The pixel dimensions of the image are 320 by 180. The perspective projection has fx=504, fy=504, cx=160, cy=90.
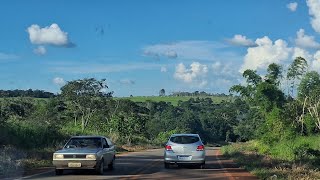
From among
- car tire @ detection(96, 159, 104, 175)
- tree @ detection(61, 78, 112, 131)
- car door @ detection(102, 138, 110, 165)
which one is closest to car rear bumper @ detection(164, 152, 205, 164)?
car door @ detection(102, 138, 110, 165)

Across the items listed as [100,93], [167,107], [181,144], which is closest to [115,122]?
[100,93]

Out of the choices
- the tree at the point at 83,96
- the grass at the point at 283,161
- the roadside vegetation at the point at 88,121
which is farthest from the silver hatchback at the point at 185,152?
the tree at the point at 83,96

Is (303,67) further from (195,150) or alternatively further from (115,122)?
(195,150)

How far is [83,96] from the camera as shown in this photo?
6556cm

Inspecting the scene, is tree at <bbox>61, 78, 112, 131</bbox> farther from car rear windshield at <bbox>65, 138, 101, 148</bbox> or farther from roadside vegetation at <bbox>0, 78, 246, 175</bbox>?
car rear windshield at <bbox>65, 138, 101, 148</bbox>

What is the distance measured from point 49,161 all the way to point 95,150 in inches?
→ 267

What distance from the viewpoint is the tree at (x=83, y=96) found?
64.7 metres

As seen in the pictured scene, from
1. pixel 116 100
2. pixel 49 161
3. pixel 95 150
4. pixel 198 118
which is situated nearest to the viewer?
pixel 95 150

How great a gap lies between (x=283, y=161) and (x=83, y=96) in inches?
1632

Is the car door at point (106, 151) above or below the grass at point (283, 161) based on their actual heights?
above

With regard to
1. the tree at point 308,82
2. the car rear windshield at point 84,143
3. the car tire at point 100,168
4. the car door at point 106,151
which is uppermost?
the tree at point 308,82

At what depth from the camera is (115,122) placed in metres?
67.6

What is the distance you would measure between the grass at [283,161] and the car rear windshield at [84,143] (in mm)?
6342

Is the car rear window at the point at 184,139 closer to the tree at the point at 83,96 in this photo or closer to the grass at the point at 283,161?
the grass at the point at 283,161
